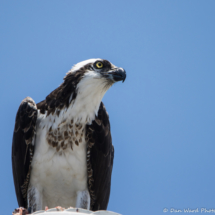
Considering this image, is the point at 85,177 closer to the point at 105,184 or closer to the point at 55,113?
the point at 105,184

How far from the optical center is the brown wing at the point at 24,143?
765 cm

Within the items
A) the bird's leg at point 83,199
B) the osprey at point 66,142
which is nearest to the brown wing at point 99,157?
the osprey at point 66,142

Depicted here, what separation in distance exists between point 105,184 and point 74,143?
1298 millimetres

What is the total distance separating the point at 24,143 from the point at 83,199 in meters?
1.71

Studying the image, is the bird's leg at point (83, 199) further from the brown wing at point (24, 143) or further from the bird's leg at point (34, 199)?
the brown wing at point (24, 143)

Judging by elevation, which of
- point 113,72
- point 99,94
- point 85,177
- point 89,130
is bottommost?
point 85,177

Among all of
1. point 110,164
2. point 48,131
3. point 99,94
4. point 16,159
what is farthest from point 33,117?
point 110,164

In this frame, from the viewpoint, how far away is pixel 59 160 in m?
7.57

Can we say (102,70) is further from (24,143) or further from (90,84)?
(24,143)

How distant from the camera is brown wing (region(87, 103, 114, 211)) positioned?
25.6 ft

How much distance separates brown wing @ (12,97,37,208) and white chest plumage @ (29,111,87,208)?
0.13 m

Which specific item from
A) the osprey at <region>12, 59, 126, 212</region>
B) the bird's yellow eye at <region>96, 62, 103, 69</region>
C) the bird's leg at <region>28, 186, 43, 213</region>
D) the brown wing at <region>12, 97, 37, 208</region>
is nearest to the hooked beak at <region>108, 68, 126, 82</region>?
the osprey at <region>12, 59, 126, 212</region>

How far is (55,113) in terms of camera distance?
7641mm

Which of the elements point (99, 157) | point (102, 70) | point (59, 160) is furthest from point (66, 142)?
point (102, 70)
